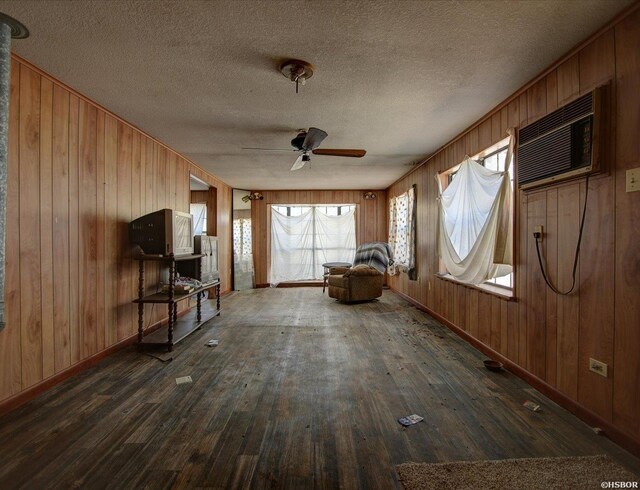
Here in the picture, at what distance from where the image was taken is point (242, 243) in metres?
7.04

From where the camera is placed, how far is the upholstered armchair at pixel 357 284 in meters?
5.34

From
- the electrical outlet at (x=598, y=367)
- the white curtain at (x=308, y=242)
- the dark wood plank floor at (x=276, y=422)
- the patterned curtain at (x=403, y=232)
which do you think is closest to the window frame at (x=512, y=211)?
the dark wood plank floor at (x=276, y=422)

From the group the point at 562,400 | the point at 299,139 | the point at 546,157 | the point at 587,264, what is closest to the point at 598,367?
the point at 562,400

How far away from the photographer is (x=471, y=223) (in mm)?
3211

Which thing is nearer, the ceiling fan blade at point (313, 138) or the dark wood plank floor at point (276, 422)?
the dark wood plank floor at point (276, 422)

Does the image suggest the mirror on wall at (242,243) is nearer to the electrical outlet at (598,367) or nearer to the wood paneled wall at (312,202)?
the wood paneled wall at (312,202)

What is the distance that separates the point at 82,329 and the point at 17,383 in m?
0.60

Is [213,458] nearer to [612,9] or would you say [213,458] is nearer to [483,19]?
[483,19]

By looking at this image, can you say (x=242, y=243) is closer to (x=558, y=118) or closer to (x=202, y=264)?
(x=202, y=264)

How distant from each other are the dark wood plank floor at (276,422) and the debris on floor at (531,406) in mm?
44

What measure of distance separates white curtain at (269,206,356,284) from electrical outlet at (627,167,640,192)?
5.80 m

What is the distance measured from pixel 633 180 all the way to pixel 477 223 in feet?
4.89

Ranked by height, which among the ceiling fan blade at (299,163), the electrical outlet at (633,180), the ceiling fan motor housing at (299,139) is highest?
the ceiling fan motor housing at (299,139)

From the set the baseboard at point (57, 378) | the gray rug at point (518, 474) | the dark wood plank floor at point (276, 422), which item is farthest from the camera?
the baseboard at point (57, 378)
